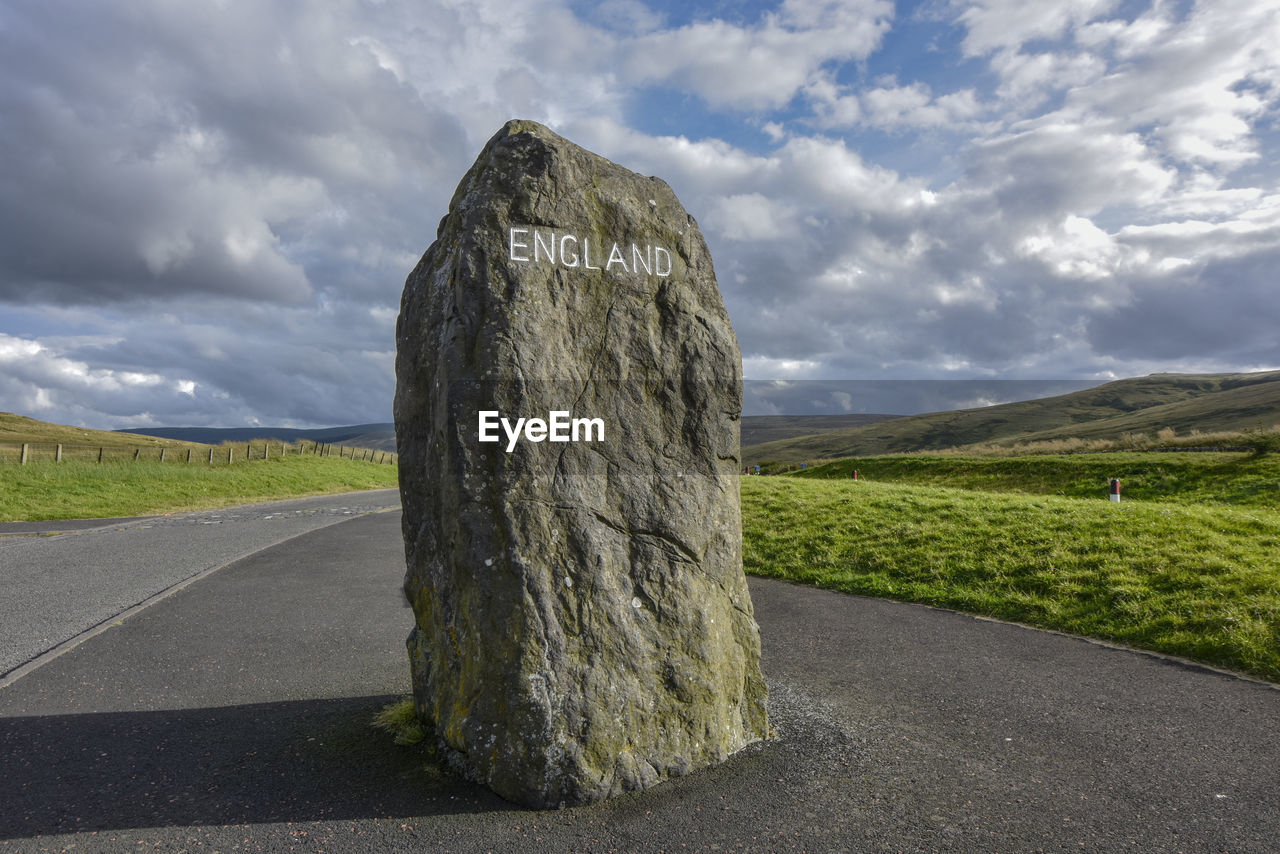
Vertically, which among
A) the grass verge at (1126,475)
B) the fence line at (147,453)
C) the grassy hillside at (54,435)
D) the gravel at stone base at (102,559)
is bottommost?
the gravel at stone base at (102,559)

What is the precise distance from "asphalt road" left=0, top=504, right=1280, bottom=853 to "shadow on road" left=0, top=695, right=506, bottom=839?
0.07 feet

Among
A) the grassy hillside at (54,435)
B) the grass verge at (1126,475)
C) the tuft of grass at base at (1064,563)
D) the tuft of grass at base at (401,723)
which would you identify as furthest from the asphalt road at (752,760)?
the grassy hillside at (54,435)

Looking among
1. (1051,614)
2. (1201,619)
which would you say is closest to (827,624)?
(1051,614)

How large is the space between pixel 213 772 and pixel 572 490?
10.9ft

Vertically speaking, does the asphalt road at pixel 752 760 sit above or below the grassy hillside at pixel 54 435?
below

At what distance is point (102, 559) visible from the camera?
13.8m

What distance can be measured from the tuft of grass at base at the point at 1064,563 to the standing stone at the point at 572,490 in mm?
5875

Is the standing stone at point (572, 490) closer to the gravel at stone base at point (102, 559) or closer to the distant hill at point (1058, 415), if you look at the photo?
the gravel at stone base at point (102, 559)

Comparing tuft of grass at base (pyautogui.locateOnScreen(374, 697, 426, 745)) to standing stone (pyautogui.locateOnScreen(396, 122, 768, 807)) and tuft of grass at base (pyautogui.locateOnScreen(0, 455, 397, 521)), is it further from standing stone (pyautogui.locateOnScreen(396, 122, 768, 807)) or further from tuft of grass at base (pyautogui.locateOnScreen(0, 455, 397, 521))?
tuft of grass at base (pyautogui.locateOnScreen(0, 455, 397, 521))

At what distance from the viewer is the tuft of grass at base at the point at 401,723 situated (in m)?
5.68

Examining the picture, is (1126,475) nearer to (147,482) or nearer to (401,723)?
(401,723)

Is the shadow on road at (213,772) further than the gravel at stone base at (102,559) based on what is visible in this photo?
No

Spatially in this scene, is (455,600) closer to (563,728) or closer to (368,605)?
(563,728)

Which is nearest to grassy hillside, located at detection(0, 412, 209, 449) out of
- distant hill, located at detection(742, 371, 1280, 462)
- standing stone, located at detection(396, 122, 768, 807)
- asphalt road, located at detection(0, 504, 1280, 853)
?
asphalt road, located at detection(0, 504, 1280, 853)
